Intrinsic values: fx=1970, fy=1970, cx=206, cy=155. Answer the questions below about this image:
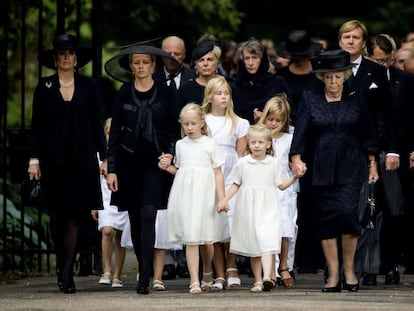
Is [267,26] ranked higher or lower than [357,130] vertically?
higher

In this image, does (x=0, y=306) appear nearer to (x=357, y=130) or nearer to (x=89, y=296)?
(x=89, y=296)

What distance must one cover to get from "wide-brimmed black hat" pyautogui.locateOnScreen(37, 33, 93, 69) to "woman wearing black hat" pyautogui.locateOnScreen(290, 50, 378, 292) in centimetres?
196

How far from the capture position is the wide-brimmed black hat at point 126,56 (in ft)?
54.6

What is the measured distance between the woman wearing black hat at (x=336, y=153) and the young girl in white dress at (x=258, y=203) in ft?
1.06

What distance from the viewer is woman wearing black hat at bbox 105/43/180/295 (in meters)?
16.5

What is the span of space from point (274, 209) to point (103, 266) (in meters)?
2.12

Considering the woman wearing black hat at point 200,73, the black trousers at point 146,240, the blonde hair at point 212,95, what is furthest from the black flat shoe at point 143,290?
the woman wearing black hat at point 200,73

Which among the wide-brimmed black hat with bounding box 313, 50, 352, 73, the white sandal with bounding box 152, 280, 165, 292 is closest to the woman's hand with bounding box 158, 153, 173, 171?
the white sandal with bounding box 152, 280, 165, 292

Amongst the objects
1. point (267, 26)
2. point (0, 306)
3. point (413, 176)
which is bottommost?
point (0, 306)

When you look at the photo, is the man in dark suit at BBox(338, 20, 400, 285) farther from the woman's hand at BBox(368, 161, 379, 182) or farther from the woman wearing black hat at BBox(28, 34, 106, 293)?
the woman wearing black hat at BBox(28, 34, 106, 293)

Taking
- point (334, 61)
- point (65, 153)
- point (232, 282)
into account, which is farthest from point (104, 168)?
point (334, 61)

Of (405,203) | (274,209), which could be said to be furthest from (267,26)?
(274,209)

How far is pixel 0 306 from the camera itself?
15164 millimetres

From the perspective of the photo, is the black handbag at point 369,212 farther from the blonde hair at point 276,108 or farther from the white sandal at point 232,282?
the blonde hair at point 276,108
